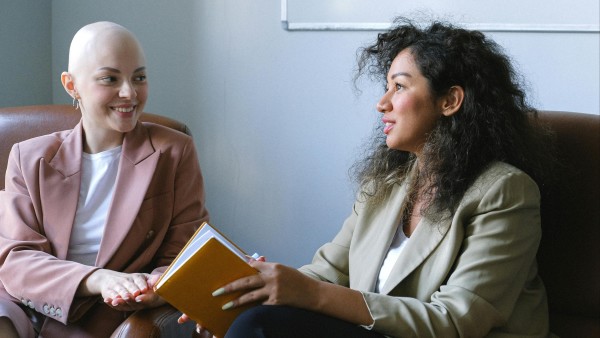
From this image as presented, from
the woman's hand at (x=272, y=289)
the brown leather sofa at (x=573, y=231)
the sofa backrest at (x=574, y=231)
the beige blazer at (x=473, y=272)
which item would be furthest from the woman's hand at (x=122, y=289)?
the sofa backrest at (x=574, y=231)

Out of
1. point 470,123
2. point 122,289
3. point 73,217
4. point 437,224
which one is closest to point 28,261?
point 73,217

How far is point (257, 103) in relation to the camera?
2967mm

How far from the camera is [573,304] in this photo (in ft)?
6.73

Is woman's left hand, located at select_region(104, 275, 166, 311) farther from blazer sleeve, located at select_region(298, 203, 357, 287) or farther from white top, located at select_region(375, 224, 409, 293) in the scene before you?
white top, located at select_region(375, 224, 409, 293)

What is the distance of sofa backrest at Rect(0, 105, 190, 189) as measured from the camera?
2412 mm

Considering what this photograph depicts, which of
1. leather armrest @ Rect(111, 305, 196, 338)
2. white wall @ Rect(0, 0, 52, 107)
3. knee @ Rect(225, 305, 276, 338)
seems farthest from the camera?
white wall @ Rect(0, 0, 52, 107)

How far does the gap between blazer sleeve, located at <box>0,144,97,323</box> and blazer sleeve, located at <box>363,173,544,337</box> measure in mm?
727

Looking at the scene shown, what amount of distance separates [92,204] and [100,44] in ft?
1.30

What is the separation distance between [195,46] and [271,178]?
53cm

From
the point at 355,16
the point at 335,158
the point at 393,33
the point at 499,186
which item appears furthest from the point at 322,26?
the point at 499,186

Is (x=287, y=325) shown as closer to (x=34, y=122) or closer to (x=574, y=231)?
(x=574, y=231)

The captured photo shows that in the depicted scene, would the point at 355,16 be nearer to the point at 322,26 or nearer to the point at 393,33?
the point at 322,26

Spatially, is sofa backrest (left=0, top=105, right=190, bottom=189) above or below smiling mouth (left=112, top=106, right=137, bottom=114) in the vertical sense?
below

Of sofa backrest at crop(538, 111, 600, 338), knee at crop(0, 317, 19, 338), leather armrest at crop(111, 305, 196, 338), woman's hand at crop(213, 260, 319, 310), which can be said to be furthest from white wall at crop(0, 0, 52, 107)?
sofa backrest at crop(538, 111, 600, 338)
